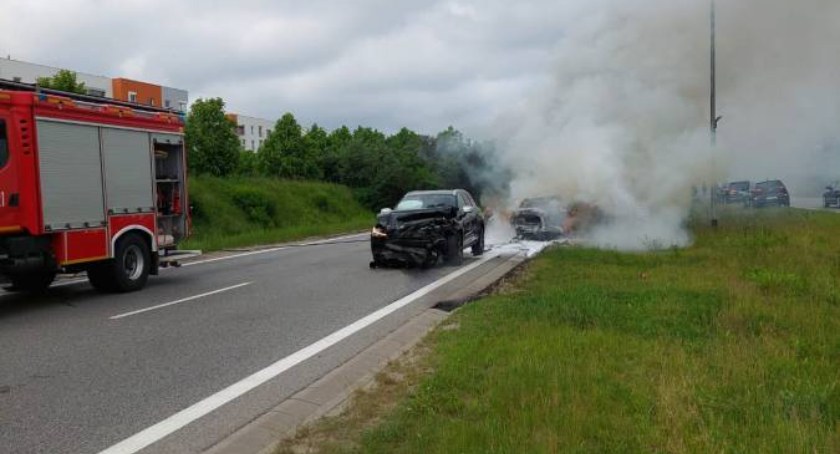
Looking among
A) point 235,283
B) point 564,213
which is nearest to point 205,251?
point 235,283

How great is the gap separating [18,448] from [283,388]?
1.94 metres

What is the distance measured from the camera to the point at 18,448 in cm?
439

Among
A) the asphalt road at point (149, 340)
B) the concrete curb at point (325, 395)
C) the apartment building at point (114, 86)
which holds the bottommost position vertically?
the concrete curb at point (325, 395)

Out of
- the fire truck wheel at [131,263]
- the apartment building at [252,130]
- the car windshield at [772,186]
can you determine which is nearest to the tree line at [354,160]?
the fire truck wheel at [131,263]

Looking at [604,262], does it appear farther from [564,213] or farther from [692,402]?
[692,402]

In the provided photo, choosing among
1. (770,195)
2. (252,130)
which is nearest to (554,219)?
(770,195)

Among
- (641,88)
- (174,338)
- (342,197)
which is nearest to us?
(174,338)

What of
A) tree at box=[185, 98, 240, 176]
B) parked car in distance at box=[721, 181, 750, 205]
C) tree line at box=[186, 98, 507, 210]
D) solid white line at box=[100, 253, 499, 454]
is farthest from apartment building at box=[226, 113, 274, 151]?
solid white line at box=[100, 253, 499, 454]

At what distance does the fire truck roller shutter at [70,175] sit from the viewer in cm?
970

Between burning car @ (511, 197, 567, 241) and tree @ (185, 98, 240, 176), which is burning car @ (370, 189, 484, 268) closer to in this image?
burning car @ (511, 197, 567, 241)

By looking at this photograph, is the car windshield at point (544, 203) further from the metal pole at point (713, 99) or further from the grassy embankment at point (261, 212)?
the grassy embankment at point (261, 212)

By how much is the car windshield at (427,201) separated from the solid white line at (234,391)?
5363 millimetres

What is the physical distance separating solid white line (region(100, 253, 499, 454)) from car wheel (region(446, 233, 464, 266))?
4.59 m

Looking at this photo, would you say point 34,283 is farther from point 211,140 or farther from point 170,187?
point 211,140
